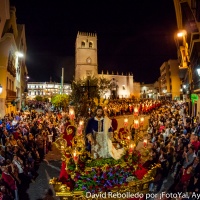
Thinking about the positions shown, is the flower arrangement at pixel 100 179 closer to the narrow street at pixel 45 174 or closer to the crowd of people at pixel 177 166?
the crowd of people at pixel 177 166

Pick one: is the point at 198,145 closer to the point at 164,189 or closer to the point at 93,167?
the point at 164,189

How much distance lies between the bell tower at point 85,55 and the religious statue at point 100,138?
69452 millimetres

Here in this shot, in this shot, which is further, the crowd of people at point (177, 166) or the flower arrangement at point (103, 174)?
the crowd of people at point (177, 166)

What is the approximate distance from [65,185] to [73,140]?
1.57 meters

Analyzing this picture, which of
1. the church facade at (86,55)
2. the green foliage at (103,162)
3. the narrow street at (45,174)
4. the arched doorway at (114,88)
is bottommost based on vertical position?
the narrow street at (45,174)

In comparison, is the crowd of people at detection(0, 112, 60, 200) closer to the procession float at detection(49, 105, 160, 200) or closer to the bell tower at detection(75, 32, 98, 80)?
the procession float at detection(49, 105, 160, 200)

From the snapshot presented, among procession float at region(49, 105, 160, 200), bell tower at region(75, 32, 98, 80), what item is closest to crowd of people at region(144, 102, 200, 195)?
procession float at region(49, 105, 160, 200)

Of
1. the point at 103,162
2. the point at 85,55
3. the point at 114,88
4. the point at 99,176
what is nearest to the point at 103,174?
the point at 99,176

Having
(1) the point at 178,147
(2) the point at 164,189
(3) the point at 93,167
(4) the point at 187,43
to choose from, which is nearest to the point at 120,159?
(3) the point at 93,167

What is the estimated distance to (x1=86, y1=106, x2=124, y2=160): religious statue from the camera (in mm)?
6527

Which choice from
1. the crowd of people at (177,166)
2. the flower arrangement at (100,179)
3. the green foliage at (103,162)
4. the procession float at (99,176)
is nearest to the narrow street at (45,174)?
the procession float at (99,176)

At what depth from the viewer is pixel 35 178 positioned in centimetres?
1029

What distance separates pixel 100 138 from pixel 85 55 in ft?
241

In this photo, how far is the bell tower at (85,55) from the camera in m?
76.8
